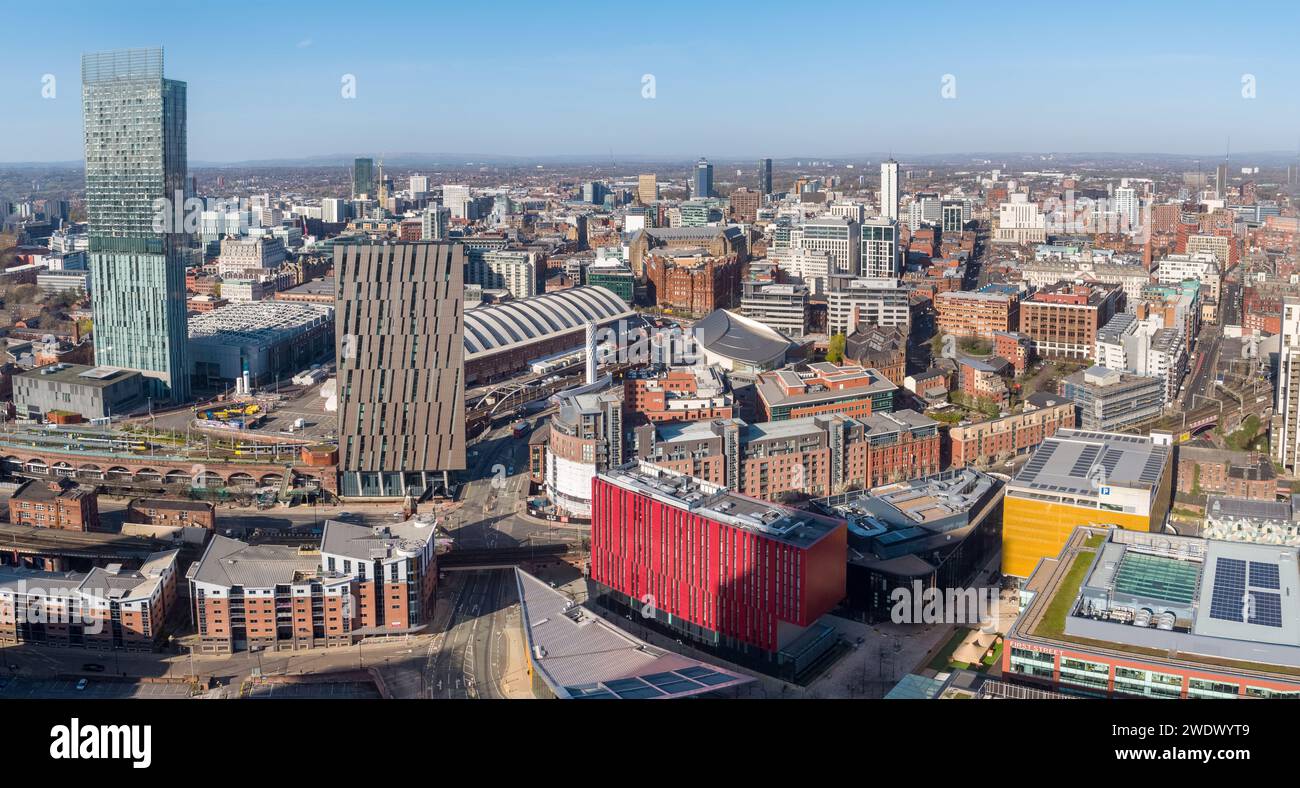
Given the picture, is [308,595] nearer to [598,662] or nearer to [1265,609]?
[598,662]

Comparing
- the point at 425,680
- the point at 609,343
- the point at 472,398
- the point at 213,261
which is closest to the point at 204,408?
the point at 472,398

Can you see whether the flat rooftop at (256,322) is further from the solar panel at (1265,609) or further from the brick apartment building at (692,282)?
the solar panel at (1265,609)

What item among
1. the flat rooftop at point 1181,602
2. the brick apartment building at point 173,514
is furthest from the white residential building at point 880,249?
the flat rooftop at point 1181,602

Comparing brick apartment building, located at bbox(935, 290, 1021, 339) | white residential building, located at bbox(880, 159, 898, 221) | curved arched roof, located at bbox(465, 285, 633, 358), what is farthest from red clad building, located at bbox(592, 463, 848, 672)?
white residential building, located at bbox(880, 159, 898, 221)

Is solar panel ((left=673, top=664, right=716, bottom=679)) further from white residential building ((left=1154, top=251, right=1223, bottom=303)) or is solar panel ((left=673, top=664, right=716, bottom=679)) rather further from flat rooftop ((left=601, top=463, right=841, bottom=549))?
white residential building ((left=1154, top=251, right=1223, bottom=303))
